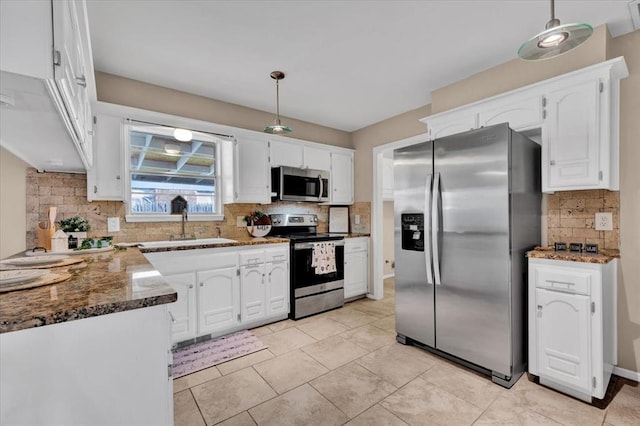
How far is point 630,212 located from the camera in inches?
87.1

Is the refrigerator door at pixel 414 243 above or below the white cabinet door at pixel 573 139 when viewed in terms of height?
below

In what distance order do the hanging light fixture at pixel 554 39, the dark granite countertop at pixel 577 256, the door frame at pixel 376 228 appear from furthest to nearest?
1. the door frame at pixel 376 228
2. the dark granite countertop at pixel 577 256
3. the hanging light fixture at pixel 554 39

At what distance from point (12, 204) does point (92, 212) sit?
532mm

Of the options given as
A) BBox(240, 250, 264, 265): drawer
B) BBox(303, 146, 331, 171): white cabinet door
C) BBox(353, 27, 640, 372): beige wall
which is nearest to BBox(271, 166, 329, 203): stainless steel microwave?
BBox(303, 146, 331, 171): white cabinet door

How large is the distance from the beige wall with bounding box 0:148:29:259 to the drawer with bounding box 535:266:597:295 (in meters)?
3.99

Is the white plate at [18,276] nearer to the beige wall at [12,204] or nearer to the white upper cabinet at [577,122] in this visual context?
the beige wall at [12,204]

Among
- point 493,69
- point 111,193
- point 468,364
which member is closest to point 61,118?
point 111,193

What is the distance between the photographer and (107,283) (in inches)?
47.3

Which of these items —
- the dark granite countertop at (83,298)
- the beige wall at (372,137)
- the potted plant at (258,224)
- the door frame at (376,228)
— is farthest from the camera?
the door frame at (376,228)

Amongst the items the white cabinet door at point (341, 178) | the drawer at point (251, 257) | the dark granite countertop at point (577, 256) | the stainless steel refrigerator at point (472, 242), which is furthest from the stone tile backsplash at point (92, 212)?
the dark granite countertop at point (577, 256)

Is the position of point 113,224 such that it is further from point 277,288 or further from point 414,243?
point 414,243

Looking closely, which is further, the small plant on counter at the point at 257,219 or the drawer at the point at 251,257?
the small plant on counter at the point at 257,219

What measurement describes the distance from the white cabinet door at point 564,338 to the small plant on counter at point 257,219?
2.77m

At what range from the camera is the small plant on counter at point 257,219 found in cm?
365
